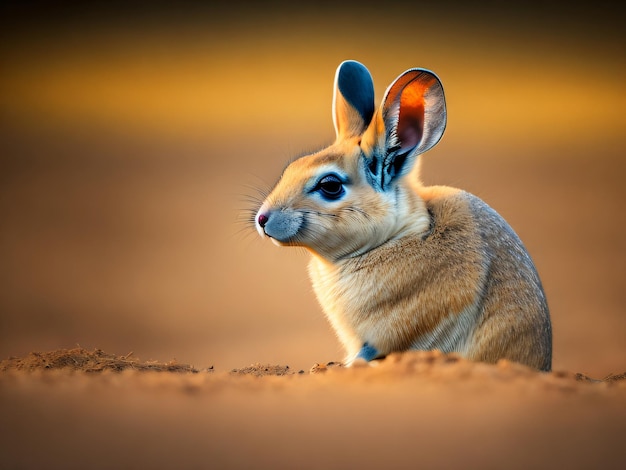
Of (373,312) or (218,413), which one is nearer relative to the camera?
(218,413)

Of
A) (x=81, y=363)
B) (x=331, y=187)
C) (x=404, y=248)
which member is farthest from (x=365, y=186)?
(x=81, y=363)

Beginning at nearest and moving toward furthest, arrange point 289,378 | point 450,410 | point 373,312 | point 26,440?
point 26,440
point 450,410
point 289,378
point 373,312

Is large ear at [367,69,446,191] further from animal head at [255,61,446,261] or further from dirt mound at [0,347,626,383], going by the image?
dirt mound at [0,347,626,383]

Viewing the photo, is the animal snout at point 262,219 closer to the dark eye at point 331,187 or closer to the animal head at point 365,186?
the animal head at point 365,186

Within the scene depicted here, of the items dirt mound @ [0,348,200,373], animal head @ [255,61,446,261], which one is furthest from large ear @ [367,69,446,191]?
dirt mound @ [0,348,200,373]

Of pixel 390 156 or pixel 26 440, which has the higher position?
pixel 390 156

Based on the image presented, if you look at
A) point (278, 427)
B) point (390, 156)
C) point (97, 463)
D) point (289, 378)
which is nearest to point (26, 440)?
point (97, 463)

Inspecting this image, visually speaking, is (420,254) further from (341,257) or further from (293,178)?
(293,178)
